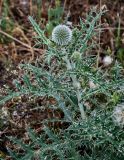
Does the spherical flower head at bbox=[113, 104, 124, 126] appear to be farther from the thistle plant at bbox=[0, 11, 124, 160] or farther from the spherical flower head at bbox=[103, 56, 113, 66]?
the spherical flower head at bbox=[103, 56, 113, 66]

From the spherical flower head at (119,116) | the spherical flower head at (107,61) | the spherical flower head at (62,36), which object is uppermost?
the spherical flower head at (62,36)

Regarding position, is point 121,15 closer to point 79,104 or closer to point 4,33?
point 4,33

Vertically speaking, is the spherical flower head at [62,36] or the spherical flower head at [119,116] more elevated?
the spherical flower head at [62,36]

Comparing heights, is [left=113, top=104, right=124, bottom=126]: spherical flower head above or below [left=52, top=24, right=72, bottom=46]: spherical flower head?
below

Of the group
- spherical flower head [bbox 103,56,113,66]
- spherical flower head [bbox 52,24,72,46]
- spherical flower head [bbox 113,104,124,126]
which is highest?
spherical flower head [bbox 52,24,72,46]

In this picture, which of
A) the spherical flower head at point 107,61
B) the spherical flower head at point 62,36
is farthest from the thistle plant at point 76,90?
the spherical flower head at point 107,61

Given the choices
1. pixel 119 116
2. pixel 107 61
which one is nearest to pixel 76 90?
pixel 119 116

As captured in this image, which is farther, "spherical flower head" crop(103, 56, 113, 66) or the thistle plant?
"spherical flower head" crop(103, 56, 113, 66)

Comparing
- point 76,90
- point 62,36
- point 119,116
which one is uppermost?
point 62,36

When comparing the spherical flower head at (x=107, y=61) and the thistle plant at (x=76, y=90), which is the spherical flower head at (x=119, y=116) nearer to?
the thistle plant at (x=76, y=90)

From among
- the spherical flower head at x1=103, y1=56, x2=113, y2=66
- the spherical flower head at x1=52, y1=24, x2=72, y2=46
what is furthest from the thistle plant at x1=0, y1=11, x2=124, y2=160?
the spherical flower head at x1=103, y1=56, x2=113, y2=66

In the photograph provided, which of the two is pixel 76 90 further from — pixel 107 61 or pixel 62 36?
pixel 107 61

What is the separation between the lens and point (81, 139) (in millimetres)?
2482

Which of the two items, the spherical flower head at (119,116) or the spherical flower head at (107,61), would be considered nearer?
the spherical flower head at (119,116)
